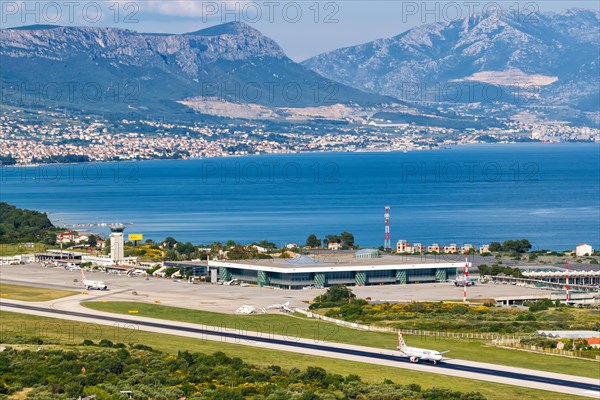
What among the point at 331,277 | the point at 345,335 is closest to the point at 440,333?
the point at 345,335

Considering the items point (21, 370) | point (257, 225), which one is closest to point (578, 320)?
point (21, 370)

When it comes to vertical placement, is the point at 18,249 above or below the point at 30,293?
above

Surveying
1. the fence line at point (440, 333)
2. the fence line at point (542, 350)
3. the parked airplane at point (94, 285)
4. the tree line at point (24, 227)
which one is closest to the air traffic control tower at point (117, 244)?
the parked airplane at point (94, 285)

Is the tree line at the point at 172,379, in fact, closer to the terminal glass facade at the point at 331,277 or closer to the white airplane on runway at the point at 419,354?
the white airplane on runway at the point at 419,354

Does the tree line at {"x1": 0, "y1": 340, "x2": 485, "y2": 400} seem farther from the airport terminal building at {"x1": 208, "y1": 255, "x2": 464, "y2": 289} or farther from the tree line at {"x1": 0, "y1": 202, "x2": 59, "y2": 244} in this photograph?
the tree line at {"x1": 0, "y1": 202, "x2": 59, "y2": 244}

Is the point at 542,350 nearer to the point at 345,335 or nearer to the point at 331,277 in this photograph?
the point at 345,335

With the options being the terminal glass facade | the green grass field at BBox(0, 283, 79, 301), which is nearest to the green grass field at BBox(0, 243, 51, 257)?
the green grass field at BBox(0, 283, 79, 301)

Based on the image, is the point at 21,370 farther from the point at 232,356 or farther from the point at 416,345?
the point at 416,345
